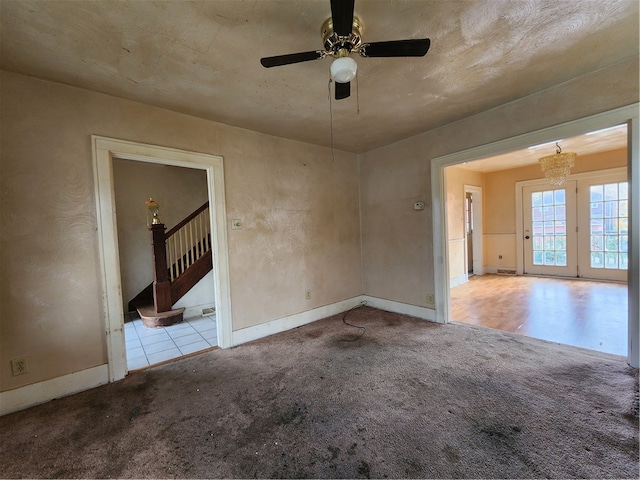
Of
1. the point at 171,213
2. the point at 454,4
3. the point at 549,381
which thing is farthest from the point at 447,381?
the point at 171,213

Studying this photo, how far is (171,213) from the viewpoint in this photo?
5.05 m

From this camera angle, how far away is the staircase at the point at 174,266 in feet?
13.0

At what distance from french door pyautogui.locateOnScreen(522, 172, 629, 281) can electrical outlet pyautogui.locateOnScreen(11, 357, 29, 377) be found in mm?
8252

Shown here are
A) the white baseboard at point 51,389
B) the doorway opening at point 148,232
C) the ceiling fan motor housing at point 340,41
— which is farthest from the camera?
the doorway opening at point 148,232

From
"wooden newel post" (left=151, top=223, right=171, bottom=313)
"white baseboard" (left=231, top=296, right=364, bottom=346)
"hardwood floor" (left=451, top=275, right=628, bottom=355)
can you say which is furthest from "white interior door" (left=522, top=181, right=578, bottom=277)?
"wooden newel post" (left=151, top=223, right=171, bottom=313)

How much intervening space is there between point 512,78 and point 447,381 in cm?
260

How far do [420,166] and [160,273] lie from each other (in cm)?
407

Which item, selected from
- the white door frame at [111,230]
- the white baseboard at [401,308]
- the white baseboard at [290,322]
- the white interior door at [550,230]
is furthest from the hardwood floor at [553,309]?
the white door frame at [111,230]

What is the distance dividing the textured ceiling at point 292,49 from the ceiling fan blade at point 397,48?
0.22m

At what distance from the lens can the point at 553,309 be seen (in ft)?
12.2

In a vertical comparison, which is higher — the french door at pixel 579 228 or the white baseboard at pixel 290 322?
the french door at pixel 579 228

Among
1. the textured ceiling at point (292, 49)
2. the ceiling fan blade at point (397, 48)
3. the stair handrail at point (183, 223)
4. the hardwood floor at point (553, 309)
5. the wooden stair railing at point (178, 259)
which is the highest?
the textured ceiling at point (292, 49)

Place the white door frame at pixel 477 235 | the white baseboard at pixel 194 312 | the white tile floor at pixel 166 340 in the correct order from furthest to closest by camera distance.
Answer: the white door frame at pixel 477 235, the white baseboard at pixel 194 312, the white tile floor at pixel 166 340

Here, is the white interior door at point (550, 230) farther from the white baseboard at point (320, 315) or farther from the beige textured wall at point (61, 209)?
the beige textured wall at point (61, 209)
